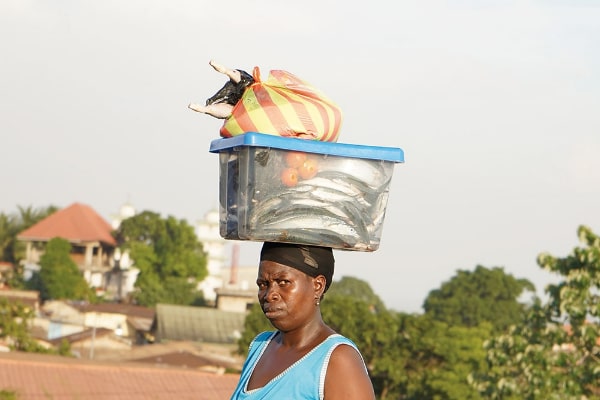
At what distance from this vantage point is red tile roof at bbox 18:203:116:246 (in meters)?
78.6

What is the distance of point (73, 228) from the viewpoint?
8162cm

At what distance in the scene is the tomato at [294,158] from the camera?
3.36 metres

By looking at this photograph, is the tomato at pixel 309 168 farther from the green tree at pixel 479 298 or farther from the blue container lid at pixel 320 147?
the green tree at pixel 479 298

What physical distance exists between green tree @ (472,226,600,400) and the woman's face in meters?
12.4

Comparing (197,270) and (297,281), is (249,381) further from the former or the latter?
(197,270)

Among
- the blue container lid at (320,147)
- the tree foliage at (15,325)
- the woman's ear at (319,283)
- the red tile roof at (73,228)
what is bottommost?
the tree foliage at (15,325)

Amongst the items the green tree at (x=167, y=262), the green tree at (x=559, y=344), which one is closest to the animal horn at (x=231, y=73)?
the green tree at (x=559, y=344)

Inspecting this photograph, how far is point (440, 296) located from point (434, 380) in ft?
122

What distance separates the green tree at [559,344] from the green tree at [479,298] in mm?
49883

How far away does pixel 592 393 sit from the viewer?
1541 cm

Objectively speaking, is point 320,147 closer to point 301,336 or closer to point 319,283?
point 319,283

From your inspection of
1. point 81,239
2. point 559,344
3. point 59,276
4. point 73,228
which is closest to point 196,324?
point 59,276

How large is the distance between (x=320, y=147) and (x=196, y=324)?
5359cm

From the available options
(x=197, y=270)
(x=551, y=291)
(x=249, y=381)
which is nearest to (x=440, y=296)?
(x=197, y=270)
